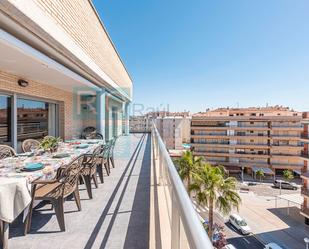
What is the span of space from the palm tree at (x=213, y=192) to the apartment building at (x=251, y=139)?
65.5 feet

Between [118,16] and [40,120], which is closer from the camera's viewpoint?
[40,120]

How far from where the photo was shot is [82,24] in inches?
172

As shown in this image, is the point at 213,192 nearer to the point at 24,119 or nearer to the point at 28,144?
the point at 28,144

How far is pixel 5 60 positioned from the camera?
9.87ft

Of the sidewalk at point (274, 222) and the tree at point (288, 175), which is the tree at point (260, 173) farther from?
the sidewalk at point (274, 222)

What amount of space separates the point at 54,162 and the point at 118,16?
926cm

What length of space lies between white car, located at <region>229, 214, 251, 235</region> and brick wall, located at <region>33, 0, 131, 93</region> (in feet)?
45.7

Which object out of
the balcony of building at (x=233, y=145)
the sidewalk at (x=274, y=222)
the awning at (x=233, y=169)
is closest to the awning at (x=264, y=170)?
the awning at (x=233, y=169)

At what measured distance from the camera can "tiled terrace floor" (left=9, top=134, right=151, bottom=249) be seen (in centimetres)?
179

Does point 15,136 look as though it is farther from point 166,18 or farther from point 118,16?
point 166,18

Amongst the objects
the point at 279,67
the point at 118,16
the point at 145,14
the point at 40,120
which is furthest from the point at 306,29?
the point at 40,120

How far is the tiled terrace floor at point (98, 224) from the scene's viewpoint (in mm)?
1786

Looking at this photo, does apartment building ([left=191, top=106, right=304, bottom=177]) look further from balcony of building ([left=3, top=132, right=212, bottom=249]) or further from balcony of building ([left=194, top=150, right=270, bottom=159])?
balcony of building ([left=3, top=132, right=212, bottom=249])

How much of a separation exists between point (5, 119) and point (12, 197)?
10.2 feet
